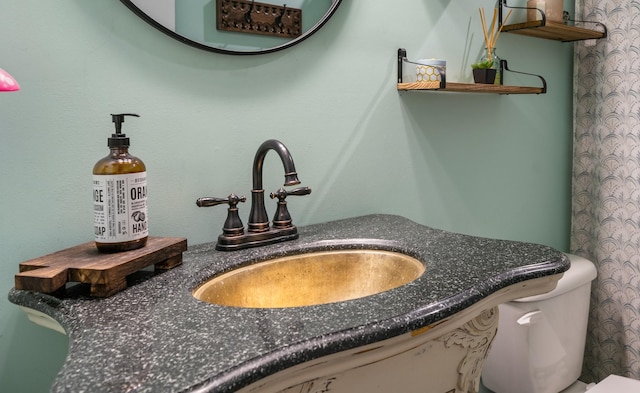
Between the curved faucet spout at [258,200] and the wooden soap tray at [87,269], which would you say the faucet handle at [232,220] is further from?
the wooden soap tray at [87,269]

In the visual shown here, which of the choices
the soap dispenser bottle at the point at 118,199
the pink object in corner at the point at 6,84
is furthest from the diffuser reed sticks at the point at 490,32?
the pink object in corner at the point at 6,84

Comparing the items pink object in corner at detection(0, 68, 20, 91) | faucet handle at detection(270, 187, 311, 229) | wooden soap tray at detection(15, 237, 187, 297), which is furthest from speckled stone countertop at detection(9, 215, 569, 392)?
pink object in corner at detection(0, 68, 20, 91)

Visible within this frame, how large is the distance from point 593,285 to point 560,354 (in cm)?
48

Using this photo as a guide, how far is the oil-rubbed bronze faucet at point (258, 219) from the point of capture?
99 cm

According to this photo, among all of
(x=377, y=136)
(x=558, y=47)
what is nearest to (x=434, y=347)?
(x=377, y=136)

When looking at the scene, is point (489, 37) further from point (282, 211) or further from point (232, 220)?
point (232, 220)

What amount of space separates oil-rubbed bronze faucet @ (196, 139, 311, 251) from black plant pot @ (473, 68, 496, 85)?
81 cm

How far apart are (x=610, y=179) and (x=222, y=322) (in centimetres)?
178

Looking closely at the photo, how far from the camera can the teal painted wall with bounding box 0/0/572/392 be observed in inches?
34.8

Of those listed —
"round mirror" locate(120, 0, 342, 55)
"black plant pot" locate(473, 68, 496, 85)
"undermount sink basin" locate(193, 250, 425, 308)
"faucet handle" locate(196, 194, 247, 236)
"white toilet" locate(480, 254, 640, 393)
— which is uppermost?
"round mirror" locate(120, 0, 342, 55)

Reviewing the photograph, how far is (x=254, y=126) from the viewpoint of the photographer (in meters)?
1.15

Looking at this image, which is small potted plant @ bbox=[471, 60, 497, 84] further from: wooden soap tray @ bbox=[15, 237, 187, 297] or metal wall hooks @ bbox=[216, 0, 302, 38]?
wooden soap tray @ bbox=[15, 237, 187, 297]

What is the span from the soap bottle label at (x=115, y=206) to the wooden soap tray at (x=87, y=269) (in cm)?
3

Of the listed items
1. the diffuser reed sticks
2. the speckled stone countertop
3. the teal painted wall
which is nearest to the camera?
the speckled stone countertop
